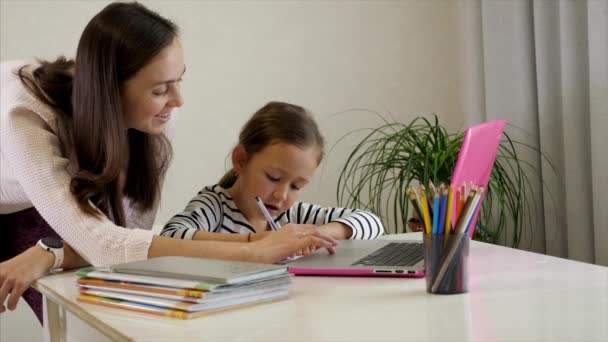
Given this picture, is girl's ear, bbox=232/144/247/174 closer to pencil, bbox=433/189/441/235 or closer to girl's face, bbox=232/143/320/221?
girl's face, bbox=232/143/320/221

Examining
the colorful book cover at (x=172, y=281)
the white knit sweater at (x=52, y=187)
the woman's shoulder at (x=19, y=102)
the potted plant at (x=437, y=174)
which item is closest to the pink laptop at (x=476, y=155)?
the colorful book cover at (x=172, y=281)

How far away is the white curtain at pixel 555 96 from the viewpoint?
238 cm

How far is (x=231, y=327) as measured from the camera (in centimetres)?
89

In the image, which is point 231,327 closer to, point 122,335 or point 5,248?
point 122,335

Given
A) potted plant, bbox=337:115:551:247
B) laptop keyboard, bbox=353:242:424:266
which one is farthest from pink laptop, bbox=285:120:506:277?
potted plant, bbox=337:115:551:247

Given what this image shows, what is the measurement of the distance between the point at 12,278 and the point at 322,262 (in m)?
0.50

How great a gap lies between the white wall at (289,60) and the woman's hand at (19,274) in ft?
4.35

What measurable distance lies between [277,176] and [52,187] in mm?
475

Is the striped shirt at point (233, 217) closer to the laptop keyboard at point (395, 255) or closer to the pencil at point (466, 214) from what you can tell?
the laptop keyboard at point (395, 255)

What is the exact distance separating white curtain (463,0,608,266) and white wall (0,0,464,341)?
0.80 feet

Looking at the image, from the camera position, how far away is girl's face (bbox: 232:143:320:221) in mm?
1650

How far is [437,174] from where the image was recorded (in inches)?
94.4

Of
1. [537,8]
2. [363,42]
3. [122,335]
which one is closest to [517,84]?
A: [537,8]

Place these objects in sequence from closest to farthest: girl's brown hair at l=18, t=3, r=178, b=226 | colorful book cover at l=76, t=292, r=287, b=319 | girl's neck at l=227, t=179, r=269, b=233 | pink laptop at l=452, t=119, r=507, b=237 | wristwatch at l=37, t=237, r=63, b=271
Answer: colorful book cover at l=76, t=292, r=287, b=319
pink laptop at l=452, t=119, r=507, b=237
wristwatch at l=37, t=237, r=63, b=271
girl's brown hair at l=18, t=3, r=178, b=226
girl's neck at l=227, t=179, r=269, b=233
